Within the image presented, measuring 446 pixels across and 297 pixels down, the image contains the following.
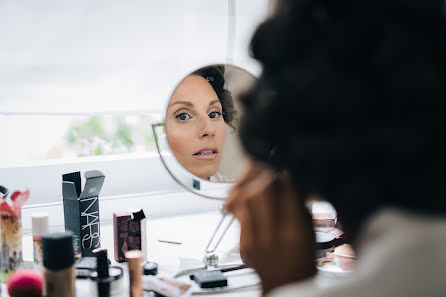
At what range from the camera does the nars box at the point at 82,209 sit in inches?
42.4

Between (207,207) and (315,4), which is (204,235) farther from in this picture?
(315,4)

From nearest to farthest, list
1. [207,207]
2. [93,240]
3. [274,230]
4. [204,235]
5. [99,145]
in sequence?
[274,230], [93,240], [204,235], [207,207], [99,145]

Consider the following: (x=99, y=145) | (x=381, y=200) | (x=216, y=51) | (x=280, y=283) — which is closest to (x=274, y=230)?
(x=280, y=283)

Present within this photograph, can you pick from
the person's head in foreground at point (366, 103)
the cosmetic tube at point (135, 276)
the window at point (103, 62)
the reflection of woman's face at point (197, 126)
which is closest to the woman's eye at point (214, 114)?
the reflection of woman's face at point (197, 126)

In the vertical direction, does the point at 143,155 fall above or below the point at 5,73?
below

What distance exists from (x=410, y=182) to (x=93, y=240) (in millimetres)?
838

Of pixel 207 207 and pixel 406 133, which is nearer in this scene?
pixel 406 133

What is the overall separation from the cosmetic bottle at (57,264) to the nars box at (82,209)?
291 millimetres

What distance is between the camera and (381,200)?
0.50 m

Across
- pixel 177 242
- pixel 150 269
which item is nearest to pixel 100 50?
pixel 177 242

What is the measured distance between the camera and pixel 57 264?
773 mm

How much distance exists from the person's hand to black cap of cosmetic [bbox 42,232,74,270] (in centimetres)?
32

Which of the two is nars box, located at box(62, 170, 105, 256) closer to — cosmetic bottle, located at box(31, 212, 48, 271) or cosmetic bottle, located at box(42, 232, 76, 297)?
cosmetic bottle, located at box(31, 212, 48, 271)

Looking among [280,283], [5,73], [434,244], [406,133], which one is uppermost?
[5,73]
